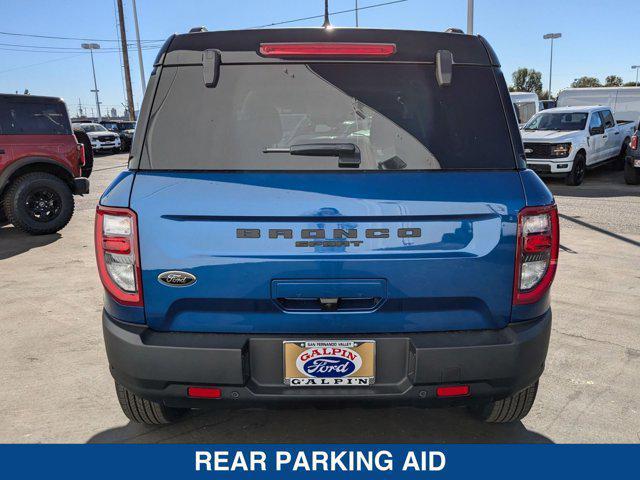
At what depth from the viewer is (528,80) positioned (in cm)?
8988

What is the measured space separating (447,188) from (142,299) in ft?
4.19

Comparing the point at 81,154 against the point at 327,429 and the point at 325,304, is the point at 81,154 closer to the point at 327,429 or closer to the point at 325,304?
the point at 327,429

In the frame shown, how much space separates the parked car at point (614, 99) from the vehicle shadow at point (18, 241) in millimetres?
17329

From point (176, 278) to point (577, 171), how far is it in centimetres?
1340

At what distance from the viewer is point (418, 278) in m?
2.10

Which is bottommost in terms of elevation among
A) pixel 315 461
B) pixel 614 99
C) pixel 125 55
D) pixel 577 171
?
pixel 577 171

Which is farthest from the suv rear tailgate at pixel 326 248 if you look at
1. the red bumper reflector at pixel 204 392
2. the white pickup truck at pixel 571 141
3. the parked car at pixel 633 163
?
the parked car at pixel 633 163

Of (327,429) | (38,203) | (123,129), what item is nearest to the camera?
(327,429)

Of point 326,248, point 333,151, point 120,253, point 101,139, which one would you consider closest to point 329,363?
point 326,248

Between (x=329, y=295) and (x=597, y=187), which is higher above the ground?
(x=329, y=295)

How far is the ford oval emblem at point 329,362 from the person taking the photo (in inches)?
83.7

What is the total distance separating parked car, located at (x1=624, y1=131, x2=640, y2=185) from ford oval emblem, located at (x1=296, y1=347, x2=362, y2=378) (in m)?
13.2

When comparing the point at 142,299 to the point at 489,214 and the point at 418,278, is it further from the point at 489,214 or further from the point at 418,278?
the point at 489,214

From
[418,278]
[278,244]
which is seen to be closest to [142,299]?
[278,244]
